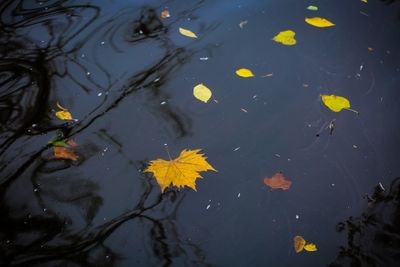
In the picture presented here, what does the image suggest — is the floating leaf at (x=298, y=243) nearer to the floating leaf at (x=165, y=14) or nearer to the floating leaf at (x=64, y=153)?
the floating leaf at (x=64, y=153)

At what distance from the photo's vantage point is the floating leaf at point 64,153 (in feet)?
5.06

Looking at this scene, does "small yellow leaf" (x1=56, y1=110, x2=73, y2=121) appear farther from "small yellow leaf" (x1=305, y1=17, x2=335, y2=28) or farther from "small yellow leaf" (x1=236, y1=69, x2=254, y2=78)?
"small yellow leaf" (x1=305, y1=17, x2=335, y2=28)

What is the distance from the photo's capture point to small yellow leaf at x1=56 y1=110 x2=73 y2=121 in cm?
168

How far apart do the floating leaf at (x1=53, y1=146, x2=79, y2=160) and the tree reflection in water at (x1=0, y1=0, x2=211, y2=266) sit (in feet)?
0.10

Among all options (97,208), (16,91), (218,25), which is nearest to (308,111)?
(218,25)

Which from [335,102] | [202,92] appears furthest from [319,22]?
[202,92]

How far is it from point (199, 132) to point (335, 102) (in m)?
0.75

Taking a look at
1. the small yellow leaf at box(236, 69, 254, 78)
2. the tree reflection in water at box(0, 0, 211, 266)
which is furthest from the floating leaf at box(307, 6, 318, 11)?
the tree reflection in water at box(0, 0, 211, 266)

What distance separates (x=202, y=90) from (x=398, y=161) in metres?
1.02

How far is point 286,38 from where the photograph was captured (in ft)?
6.89

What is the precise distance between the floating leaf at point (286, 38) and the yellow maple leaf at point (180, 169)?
3.17ft

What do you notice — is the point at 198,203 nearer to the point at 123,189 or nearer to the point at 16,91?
the point at 123,189

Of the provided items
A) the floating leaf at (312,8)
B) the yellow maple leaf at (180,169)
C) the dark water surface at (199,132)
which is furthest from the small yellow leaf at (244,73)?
the floating leaf at (312,8)

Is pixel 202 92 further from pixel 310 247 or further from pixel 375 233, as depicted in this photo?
pixel 375 233
